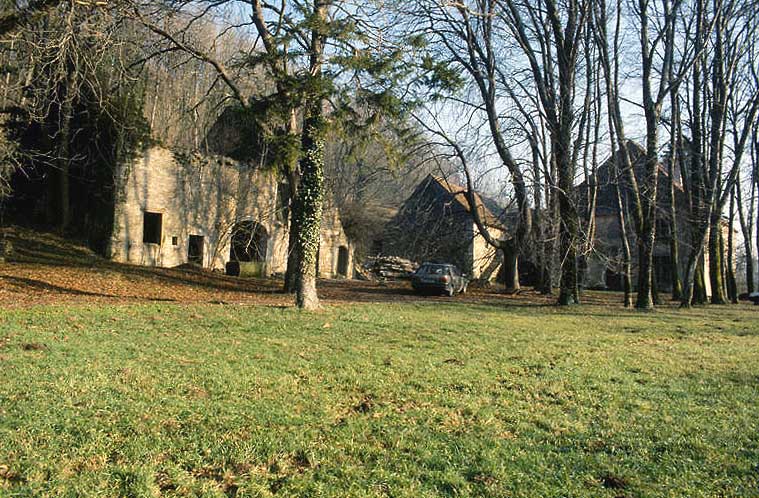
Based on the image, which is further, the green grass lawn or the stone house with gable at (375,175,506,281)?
the stone house with gable at (375,175,506,281)

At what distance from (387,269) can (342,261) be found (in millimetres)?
2992

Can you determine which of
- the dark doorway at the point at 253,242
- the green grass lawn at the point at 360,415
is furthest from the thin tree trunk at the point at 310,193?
the dark doorway at the point at 253,242

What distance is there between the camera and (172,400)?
503 centimetres

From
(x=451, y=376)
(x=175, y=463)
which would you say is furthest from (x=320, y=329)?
(x=175, y=463)

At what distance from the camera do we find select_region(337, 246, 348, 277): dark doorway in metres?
34.6

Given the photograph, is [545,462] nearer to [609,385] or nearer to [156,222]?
[609,385]

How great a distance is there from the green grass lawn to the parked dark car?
14.0 metres

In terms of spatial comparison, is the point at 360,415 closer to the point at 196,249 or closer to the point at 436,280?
the point at 436,280

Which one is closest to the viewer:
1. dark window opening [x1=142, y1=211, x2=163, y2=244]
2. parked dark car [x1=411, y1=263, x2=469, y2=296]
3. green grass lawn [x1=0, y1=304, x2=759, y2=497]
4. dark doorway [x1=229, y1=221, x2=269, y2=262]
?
green grass lawn [x1=0, y1=304, x2=759, y2=497]

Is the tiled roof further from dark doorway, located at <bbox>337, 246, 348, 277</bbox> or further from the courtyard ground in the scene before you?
the courtyard ground

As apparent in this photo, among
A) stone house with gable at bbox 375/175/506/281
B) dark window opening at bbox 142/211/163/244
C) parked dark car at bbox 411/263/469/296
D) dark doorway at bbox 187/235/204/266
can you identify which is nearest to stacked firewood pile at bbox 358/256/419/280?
stone house with gable at bbox 375/175/506/281

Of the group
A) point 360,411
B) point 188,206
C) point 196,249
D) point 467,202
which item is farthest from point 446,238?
point 360,411

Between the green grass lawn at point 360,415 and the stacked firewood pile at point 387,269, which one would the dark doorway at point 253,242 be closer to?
the stacked firewood pile at point 387,269

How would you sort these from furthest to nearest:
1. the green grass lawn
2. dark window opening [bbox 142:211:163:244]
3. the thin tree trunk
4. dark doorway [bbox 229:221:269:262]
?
dark doorway [bbox 229:221:269:262], dark window opening [bbox 142:211:163:244], the thin tree trunk, the green grass lawn
